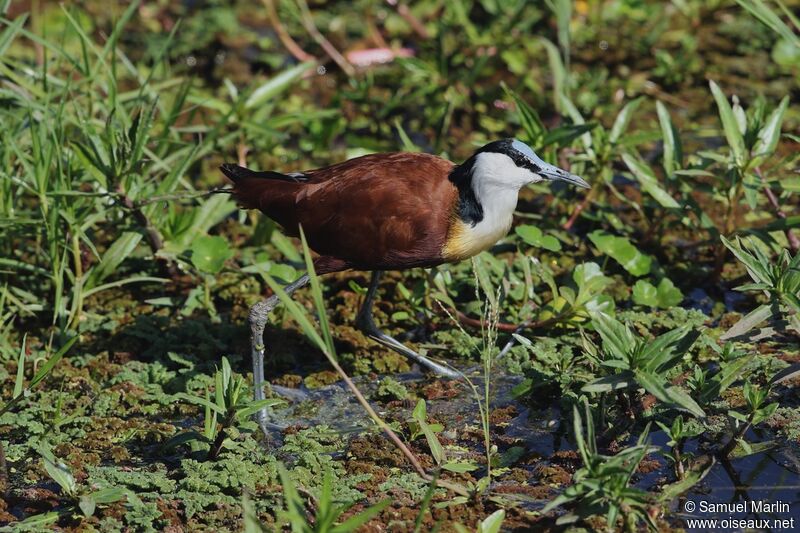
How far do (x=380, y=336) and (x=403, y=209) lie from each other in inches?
26.4

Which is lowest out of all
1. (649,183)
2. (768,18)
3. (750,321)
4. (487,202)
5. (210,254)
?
(750,321)

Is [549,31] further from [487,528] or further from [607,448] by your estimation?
[487,528]

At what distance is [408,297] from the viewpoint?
15.6 ft

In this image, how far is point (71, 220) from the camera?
4.51 meters

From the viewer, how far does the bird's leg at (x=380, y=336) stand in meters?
4.48

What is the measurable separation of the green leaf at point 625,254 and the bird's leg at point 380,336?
1.02m

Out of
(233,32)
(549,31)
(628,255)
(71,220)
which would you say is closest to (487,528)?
(628,255)

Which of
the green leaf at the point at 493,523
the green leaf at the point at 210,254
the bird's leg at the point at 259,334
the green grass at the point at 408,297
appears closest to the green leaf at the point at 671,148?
the green grass at the point at 408,297

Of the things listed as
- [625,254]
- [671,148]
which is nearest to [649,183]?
[671,148]

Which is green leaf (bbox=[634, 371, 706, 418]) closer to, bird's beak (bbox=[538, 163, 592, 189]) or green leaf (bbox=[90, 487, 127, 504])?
bird's beak (bbox=[538, 163, 592, 189])

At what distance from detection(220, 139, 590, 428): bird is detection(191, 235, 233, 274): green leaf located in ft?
1.37

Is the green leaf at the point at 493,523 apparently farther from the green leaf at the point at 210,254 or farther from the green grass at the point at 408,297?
the green leaf at the point at 210,254

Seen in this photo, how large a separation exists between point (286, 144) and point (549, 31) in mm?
1896

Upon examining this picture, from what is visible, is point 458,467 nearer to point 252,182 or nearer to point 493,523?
point 493,523
